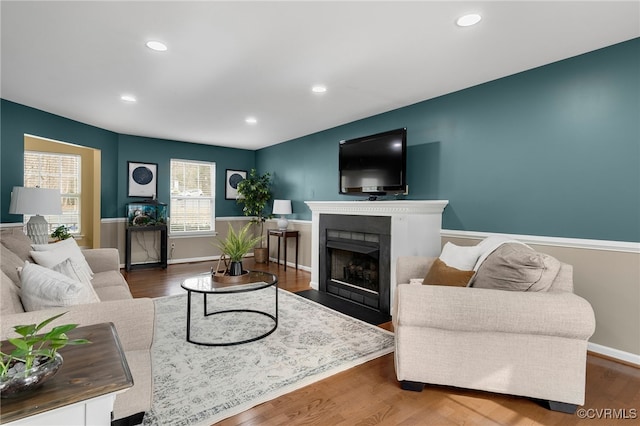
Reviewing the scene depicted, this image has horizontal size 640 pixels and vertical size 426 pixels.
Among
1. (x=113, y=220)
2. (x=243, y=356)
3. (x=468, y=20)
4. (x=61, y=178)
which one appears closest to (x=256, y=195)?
(x=113, y=220)

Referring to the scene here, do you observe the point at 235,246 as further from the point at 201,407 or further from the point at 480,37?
the point at 480,37

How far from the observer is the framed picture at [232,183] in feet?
22.9

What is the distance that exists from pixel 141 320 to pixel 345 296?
2.84m

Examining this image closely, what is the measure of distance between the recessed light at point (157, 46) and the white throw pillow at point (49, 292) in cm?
177

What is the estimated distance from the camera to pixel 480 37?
2.41m

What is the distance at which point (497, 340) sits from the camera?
1929mm

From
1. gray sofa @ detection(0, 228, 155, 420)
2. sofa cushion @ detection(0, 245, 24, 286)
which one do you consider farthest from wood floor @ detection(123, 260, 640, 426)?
sofa cushion @ detection(0, 245, 24, 286)

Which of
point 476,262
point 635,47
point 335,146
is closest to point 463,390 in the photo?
point 476,262

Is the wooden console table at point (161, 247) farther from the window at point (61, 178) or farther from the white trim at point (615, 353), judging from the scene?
the white trim at point (615, 353)

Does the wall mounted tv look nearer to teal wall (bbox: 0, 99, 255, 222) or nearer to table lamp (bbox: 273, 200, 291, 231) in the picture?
table lamp (bbox: 273, 200, 291, 231)

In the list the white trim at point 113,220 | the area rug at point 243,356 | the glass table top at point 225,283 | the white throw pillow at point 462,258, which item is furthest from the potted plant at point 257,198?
the white throw pillow at point 462,258

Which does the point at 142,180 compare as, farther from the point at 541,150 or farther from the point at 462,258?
the point at 541,150

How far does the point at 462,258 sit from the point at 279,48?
7.13 feet

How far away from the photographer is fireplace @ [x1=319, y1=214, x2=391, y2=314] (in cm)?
369
